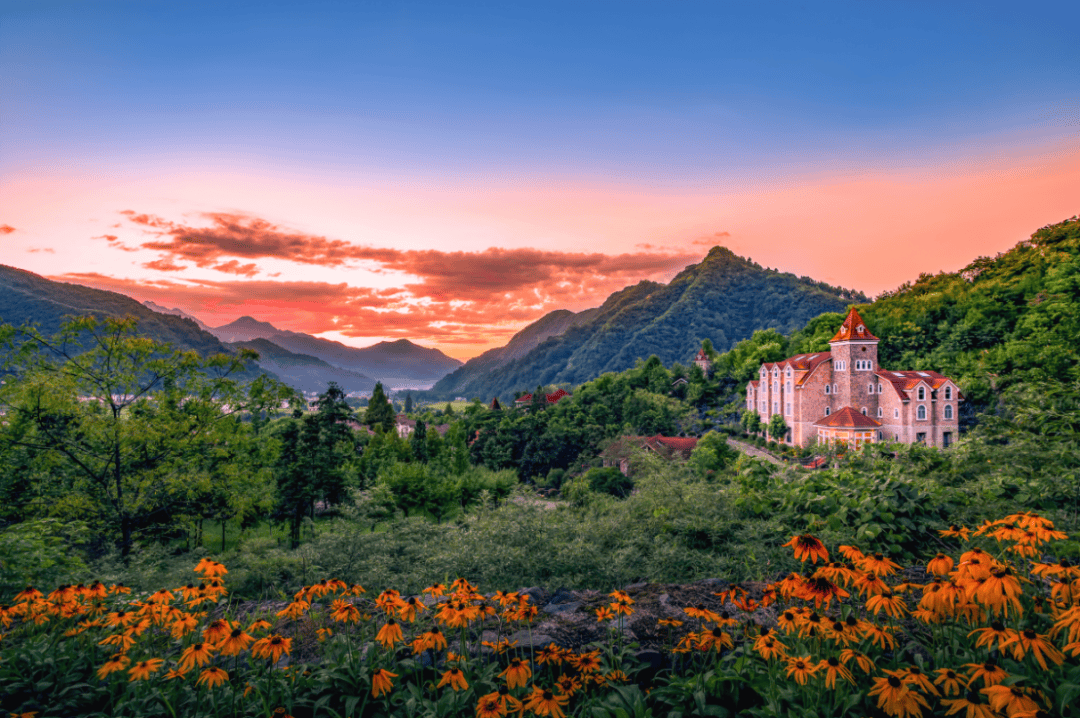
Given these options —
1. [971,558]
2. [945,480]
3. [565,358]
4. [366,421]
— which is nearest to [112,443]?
[971,558]

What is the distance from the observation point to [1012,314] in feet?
92.1

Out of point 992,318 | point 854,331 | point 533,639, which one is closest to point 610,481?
point 854,331

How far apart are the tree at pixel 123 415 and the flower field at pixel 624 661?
19.8 ft

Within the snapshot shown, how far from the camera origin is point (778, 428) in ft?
115

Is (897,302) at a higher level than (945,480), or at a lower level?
higher

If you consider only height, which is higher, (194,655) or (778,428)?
(194,655)

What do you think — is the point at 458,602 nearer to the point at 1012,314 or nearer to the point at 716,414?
the point at 1012,314

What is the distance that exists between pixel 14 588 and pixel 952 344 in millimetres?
40522

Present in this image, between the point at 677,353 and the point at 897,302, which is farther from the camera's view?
the point at 677,353

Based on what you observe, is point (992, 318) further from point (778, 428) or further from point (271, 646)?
point (271, 646)

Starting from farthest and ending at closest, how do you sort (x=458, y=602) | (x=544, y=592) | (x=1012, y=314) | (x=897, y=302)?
(x=897, y=302) → (x=1012, y=314) → (x=544, y=592) → (x=458, y=602)

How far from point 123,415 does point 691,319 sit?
110 meters

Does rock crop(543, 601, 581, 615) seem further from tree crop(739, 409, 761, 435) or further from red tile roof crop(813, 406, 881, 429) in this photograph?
tree crop(739, 409, 761, 435)

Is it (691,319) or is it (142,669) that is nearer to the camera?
(142,669)
